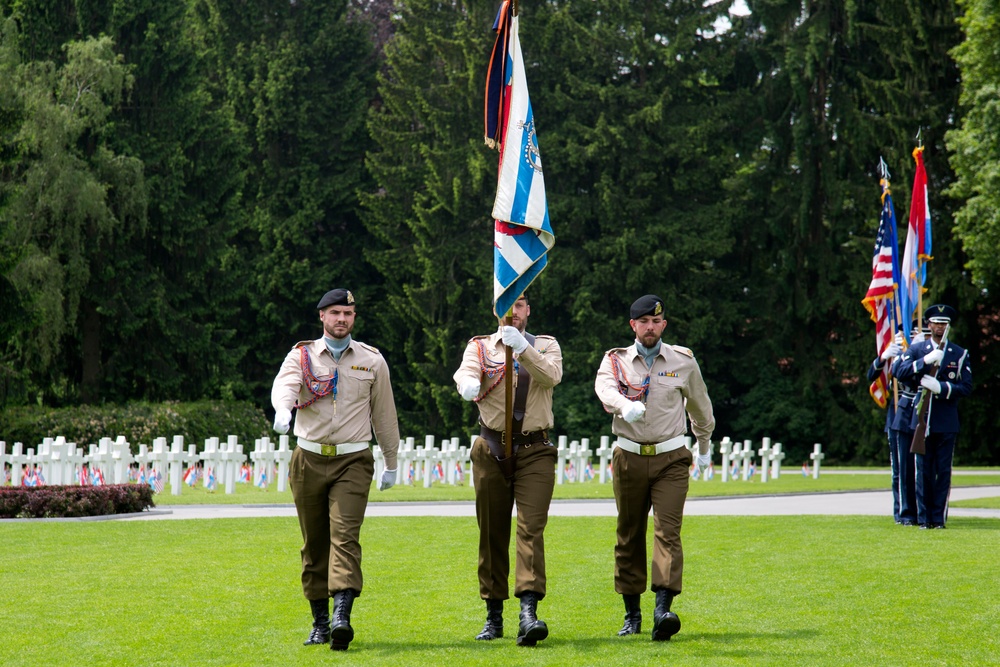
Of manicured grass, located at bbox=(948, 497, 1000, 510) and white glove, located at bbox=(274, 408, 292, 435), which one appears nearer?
white glove, located at bbox=(274, 408, 292, 435)

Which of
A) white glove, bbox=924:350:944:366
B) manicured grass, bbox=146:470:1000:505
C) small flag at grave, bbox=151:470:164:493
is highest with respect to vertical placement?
white glove, bbox=924:350:944:366

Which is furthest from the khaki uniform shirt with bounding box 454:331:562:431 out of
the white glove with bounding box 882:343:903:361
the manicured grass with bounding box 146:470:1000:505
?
the manicured grass with bounding box 146:470:1000:505

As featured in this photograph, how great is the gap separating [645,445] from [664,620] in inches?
42.4

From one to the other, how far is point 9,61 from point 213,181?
839 centimetres

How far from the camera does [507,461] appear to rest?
27.6 feet

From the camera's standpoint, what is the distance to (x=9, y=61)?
34.2 meters

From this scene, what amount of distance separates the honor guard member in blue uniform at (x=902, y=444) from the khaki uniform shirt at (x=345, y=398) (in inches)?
320

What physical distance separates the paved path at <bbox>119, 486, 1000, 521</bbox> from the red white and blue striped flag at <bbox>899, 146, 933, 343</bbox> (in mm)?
2651

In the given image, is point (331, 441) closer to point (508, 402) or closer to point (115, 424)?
point (508, 402)

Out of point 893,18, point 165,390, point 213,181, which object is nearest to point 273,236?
point 213,181

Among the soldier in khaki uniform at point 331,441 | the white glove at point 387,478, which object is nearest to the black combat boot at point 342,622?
the soldier in khaki uniform at point 331,441

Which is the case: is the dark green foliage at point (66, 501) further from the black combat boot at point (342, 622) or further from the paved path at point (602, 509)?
the black combat boot at point (342, 622)

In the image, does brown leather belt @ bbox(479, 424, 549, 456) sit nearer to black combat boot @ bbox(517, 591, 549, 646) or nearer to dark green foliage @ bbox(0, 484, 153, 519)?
black combat boot @ bbox(517, 591, 549, 646)

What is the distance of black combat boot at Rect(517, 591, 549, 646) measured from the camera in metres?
7.99
